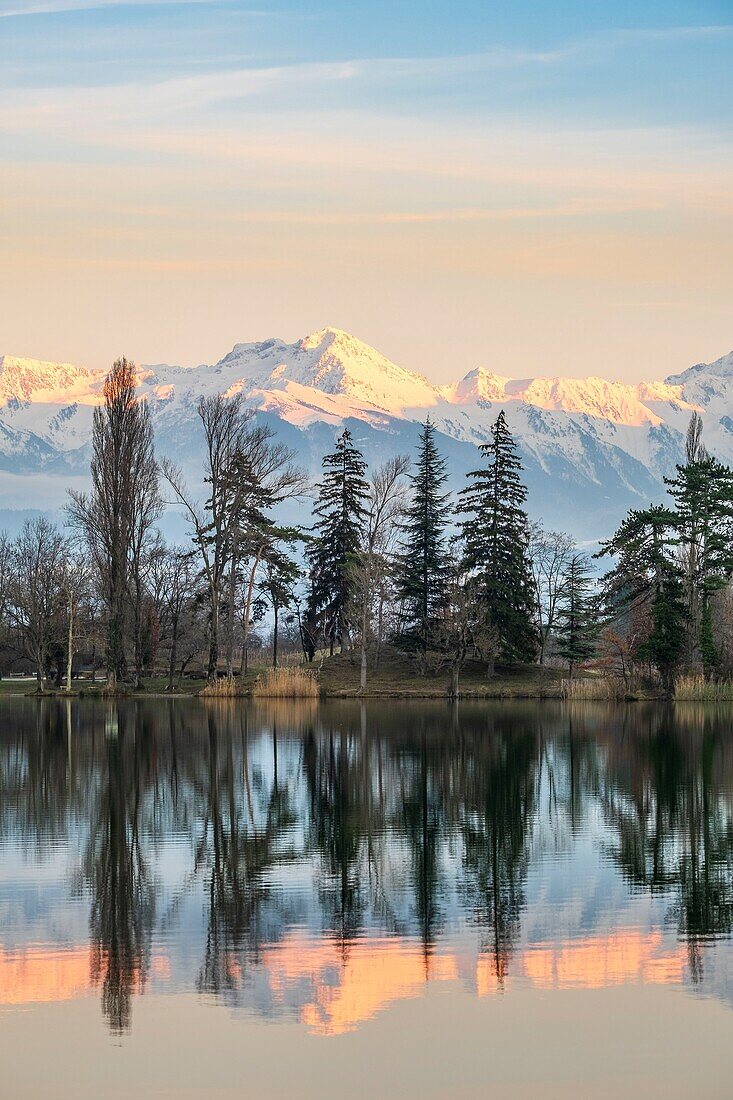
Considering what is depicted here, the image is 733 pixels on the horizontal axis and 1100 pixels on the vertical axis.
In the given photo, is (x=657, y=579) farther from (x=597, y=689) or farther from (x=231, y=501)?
(x=231, y=501)

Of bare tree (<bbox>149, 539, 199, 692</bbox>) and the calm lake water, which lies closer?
the calm lake water

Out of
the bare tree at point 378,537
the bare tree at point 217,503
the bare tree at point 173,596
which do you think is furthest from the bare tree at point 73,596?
the bare tree at point 378,537

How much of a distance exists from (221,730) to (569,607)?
102 feet

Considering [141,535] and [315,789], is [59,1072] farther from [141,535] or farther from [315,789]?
[141,535]

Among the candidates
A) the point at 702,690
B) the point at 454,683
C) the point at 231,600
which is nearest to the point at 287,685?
the point at 231,600

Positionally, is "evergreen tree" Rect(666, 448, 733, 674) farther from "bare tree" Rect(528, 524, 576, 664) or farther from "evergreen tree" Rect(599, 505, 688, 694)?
"bare tree" Rect(528, 524, 576, 664)

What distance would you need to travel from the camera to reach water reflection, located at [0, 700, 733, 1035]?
1471cm

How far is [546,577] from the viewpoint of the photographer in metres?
91.6

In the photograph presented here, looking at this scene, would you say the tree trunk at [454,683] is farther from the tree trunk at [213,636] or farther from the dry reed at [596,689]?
the tree trunk at [213,636]

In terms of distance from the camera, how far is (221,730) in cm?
4938

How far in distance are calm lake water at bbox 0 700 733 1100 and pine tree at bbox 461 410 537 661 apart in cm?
3971

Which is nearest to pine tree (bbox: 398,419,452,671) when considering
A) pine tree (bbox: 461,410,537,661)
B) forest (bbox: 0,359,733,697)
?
forest (bbox: 0,359,733,697)

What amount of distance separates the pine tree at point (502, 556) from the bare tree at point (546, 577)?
3.10 ft

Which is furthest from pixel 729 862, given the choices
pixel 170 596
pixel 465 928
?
pixel 170 596
